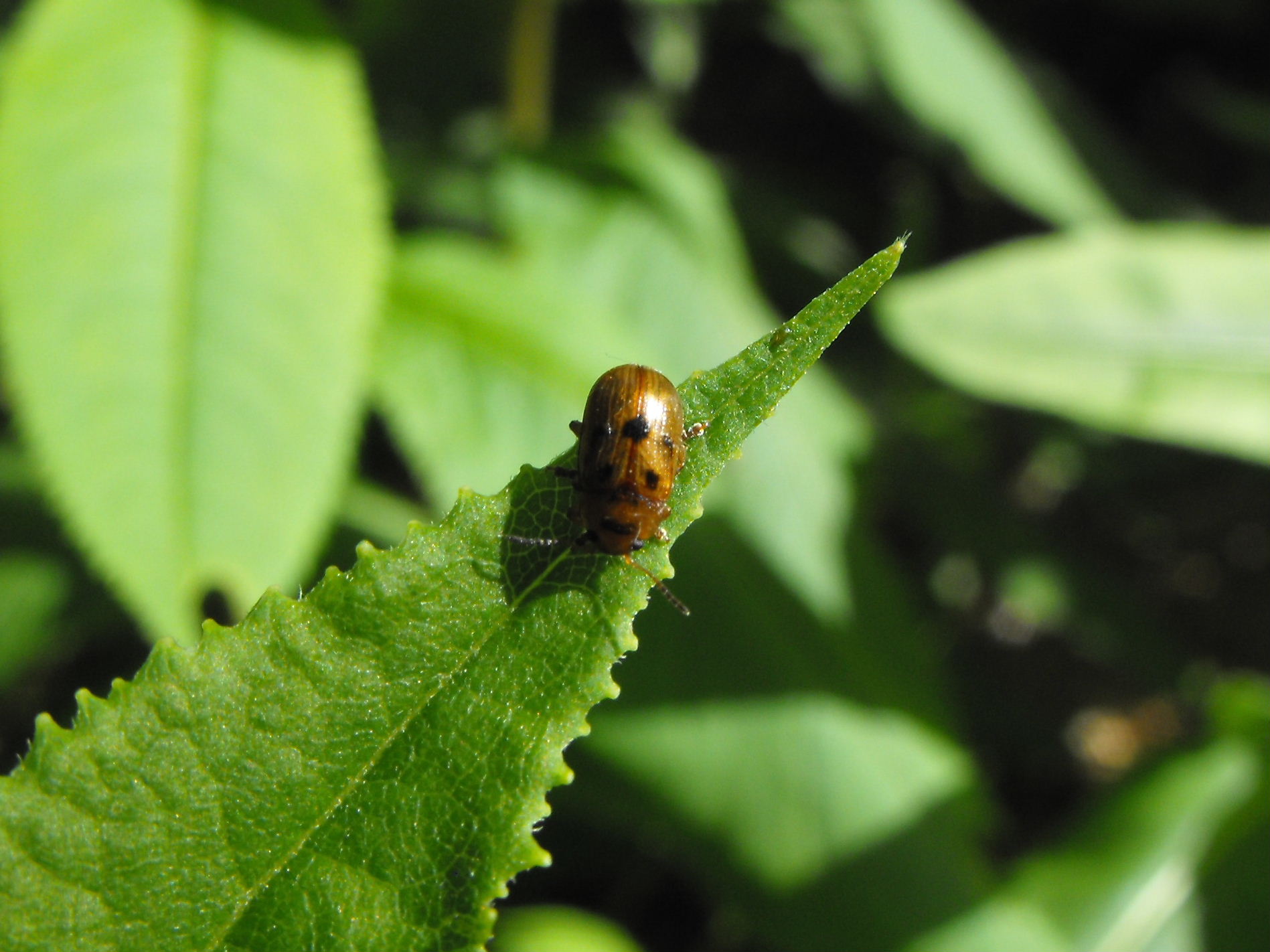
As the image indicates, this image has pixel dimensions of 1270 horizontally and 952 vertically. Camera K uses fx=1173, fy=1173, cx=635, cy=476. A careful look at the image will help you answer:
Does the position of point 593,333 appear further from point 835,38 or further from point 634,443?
point 835,38

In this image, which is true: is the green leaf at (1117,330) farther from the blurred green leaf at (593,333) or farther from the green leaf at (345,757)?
the green leaf at (345,757)

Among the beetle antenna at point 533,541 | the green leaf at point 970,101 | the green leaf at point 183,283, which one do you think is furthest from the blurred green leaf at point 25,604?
the green leaf at point 970,101

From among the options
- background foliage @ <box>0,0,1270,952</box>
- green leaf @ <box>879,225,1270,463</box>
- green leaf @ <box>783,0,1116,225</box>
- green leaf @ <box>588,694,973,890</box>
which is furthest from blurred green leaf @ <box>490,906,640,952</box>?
green leaf @ <box>783,0,1116,225</box>

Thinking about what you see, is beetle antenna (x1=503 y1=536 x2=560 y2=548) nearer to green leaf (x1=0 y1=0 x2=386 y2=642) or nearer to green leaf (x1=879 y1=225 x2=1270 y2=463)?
green leaf (x1=0 y1=0 x2=386 y2=642)

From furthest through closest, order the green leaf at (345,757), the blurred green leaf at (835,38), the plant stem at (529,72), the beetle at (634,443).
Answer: the blurred green leaf at (835,38), the plant stem at (529,72), the beetle at (634,443), the green leaf at (345,757)

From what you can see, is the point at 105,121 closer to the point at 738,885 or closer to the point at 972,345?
the point at 972,345

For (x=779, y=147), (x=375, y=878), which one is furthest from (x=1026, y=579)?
(x=375, y=878)
